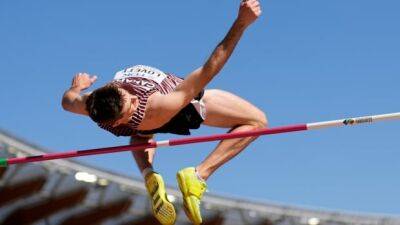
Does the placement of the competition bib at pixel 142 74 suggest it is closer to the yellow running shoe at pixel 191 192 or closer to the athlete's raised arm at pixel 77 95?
the athlete's raised arm at pixel 77 95

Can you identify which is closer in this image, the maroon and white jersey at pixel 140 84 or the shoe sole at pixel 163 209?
the maroon and white jersey at pixel 140 84

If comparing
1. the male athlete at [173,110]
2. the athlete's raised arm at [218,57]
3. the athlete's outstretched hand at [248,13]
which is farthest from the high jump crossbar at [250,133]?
the athlete's outstretched hand at [248,13]

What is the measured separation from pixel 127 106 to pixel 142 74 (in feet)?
1.66

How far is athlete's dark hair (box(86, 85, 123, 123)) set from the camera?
525 cm

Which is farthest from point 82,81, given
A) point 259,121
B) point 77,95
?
point 259,121

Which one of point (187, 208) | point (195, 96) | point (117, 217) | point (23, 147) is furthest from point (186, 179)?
point (117, 217)

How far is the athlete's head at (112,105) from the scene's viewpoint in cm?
525

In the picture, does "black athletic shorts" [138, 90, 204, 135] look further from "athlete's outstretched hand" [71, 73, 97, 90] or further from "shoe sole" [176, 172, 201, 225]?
"athlete's outstretched hand" [71, 73, 97, 90]

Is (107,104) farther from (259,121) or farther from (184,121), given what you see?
(259,121)

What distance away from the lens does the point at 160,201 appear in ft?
18.7

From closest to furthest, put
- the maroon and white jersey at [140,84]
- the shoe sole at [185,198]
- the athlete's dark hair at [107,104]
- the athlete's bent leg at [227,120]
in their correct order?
1. the athlete's dark hair at [107,104]
2. the maroon and white jersey at [140,84]
3. the shoe sole at [185,198]
4. the athlete's bent leg at [227,120]

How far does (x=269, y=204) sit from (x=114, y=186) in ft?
15.7

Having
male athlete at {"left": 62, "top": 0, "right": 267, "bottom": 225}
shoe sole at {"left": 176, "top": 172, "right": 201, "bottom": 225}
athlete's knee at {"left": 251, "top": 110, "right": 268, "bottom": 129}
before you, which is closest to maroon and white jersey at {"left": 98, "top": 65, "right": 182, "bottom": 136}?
male athlete at {"left": 62, "top": 0, "right": 267, "bottom": 225}

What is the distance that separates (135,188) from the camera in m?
20.5
